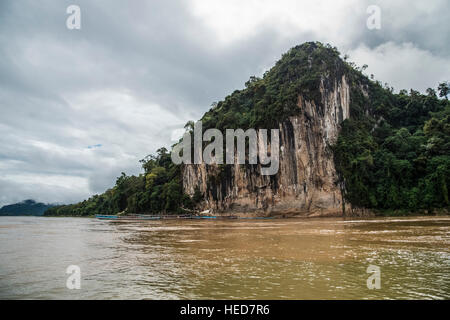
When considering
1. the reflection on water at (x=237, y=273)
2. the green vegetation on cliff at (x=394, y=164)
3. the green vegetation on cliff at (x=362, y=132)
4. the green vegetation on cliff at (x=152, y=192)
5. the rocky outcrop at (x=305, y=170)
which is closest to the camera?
the reflection on water at (x=237, y=273)

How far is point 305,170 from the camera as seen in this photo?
137 ft

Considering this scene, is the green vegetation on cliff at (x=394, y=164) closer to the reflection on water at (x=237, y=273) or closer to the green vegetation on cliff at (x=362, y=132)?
the green vegetation on cliff at (x=362, y=132)

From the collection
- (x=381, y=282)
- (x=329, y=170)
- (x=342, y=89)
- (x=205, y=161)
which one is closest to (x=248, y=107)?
(x=205, y=161)

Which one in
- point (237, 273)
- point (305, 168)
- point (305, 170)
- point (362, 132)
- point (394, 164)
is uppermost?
point (362, 132)

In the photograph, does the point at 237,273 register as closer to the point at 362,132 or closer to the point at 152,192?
the point at 362,132

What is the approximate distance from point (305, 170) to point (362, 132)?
476 inches

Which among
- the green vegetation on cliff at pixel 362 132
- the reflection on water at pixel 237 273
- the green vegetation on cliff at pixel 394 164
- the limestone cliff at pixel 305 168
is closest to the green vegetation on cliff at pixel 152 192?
the green vegetation on cliff at pixel 362 132

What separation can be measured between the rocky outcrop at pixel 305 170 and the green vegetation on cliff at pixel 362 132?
1169 millimetres

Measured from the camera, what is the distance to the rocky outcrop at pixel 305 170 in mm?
40875

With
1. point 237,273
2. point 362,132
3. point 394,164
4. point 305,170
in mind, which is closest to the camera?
point 237,273

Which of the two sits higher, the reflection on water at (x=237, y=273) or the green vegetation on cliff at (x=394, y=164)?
the green vegetation on cliff at (x=394, y=164)

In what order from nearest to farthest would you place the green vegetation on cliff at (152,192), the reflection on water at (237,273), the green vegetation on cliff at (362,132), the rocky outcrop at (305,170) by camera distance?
the reflection on water at (237,273), the green vegetation on cliff at (362,132), the rocky outcrop at (305,170), the green vegetation on cliff at (152,192)

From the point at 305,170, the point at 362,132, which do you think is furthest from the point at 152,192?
the point at 362,132
